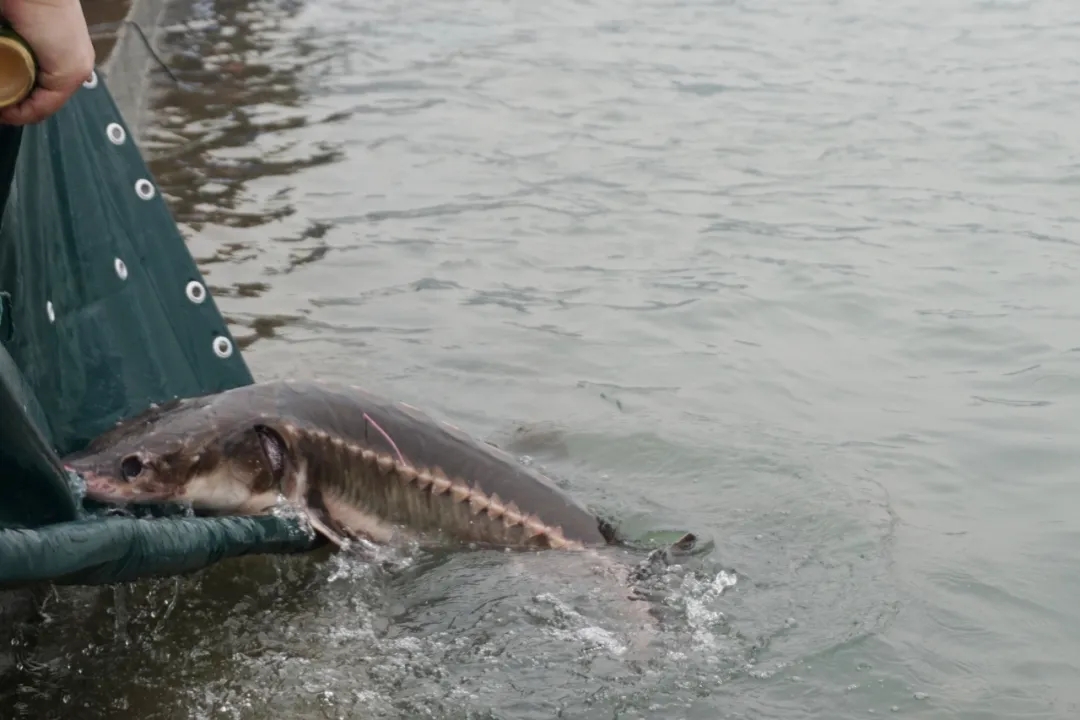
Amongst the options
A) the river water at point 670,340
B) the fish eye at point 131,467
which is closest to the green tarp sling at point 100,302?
the fish eye at point 131,467

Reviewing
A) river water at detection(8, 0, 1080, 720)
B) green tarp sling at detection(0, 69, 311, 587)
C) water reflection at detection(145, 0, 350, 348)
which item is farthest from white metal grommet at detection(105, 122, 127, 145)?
water reflection at detection(145, 0, 350, 348)

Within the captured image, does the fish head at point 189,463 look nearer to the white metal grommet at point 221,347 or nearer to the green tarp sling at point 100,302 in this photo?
the green tarp sling at point 100,302

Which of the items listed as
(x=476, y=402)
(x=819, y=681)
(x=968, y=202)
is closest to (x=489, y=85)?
(x=968, y=202)

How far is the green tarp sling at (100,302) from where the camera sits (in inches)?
142

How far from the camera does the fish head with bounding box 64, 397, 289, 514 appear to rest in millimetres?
3604

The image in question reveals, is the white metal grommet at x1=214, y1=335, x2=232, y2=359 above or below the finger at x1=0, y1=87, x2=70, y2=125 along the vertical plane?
below

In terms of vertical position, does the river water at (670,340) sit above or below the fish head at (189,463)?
below

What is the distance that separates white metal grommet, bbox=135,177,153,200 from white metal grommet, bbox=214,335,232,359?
430 millimetres

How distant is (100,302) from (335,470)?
76 cm

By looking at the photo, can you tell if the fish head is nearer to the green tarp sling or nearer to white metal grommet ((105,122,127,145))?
the green tarp sling

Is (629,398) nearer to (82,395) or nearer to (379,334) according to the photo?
(379,334)

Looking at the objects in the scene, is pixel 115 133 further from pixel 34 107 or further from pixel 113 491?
pixel 34 107

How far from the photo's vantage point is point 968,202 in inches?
319

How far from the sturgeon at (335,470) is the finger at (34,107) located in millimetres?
1114
